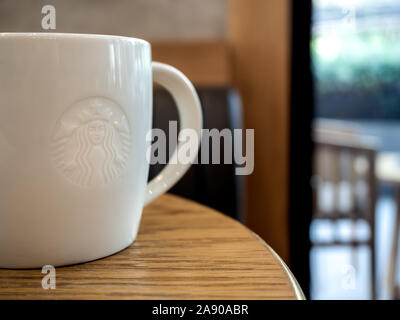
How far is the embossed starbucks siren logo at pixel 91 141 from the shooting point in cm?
29

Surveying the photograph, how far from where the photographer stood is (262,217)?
4.96 ft

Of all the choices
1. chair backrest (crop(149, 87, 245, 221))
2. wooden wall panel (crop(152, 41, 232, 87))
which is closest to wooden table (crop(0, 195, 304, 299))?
chair backrest (crop(149, 87, 245, 221))

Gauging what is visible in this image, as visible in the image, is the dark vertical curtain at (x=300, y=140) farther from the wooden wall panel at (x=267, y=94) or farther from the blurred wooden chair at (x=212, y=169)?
the blurred wooden chair at (x=212, y=169)

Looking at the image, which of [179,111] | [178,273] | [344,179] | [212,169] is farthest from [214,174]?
[344,179]

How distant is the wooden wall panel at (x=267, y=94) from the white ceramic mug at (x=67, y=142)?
1.14 metres

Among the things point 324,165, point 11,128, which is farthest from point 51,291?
point 324,165

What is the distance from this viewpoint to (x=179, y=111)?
39cm

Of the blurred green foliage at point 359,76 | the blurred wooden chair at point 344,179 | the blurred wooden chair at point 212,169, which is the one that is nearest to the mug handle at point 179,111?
the blurred wooden chair at point 212,169

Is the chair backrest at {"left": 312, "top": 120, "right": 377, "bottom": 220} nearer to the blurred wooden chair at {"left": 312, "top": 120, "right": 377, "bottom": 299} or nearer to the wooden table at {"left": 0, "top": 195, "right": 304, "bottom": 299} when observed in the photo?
the blurred wooden chair at {"left": 312, "top": 120, "right": 377, "bottom": 299}

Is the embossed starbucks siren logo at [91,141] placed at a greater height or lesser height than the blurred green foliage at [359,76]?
lesser

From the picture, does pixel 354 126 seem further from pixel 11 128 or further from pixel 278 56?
pixel 11 128
